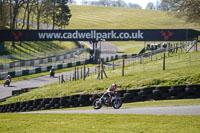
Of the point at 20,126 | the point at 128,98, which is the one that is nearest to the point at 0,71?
the point at 128,98

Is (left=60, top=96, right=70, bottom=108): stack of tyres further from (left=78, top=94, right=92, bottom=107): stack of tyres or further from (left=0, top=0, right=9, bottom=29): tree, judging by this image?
(left=0, top=0, right=9, bottom=29): tree

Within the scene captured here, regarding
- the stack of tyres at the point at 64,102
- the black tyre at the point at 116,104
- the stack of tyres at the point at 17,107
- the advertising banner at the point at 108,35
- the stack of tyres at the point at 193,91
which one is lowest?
the stack of tyres at the point at 17,107

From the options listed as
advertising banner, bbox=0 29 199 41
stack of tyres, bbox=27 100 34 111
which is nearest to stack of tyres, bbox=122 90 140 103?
stack of tyres, bbox=27 100 34 111

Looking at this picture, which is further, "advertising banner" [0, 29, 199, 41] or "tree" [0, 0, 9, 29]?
"tree" [0, 0, 9, 29]

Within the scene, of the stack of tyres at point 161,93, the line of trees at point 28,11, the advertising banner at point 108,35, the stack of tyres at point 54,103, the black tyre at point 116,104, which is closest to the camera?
the black tyre at point 116,104

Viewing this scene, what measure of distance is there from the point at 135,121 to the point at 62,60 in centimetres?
4729

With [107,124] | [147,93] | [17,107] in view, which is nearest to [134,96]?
[147,93]

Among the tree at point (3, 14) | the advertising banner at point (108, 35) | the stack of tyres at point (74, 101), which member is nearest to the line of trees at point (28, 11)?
the tree at point (3, 14)

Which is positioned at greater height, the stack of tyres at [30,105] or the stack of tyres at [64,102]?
the stack of tyres at [64,102]

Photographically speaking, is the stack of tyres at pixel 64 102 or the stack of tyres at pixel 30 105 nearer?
the stack of tyres at pixel 64 102

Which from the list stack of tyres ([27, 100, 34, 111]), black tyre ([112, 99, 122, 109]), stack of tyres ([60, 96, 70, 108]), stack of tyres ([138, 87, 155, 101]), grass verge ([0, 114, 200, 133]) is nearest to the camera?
grass verge ([0, 114, 200, 133])

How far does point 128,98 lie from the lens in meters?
17.6

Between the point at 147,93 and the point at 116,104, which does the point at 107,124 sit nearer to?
the point at 116,104

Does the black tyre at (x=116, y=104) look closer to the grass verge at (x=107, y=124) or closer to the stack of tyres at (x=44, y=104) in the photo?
the grass verge at (x=107, y=124)
